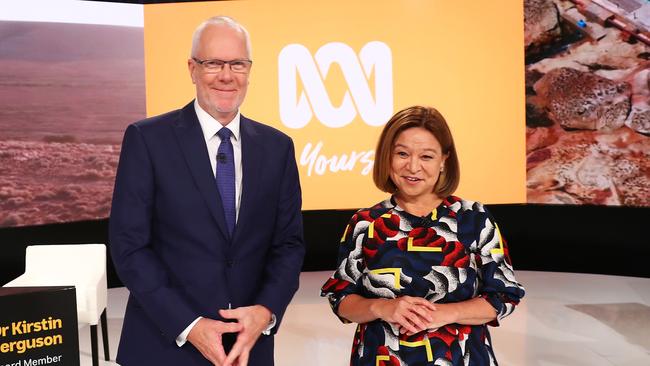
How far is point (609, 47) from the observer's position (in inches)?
291

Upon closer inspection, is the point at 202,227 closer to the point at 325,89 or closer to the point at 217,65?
the point at 217,65

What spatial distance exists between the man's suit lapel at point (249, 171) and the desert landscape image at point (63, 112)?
523 centimetres

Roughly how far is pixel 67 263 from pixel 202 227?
10.6ft

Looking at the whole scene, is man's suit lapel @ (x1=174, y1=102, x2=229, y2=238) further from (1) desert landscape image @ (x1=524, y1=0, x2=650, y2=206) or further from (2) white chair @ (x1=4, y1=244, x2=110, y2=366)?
(1) desert landscape image @ (x1=524, y1=0, x2=650, y2=206)

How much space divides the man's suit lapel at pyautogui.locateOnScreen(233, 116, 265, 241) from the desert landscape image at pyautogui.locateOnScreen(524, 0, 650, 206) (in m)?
6.15

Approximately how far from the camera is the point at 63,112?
6.94 m

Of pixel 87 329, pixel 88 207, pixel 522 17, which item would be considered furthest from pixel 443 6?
pixel 87 329

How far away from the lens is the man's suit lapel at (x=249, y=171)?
191 centimetres

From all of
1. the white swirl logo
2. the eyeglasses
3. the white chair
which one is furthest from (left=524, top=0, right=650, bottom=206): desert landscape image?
the eyeglasses

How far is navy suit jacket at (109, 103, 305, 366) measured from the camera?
185cm

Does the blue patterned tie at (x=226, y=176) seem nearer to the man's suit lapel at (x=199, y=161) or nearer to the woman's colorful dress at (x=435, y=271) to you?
the man's suit lapel at (x=199, y=161)

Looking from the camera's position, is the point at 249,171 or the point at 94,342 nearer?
the point at 249,171

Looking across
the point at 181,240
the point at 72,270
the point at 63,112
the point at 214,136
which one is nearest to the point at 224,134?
the point at 214,136

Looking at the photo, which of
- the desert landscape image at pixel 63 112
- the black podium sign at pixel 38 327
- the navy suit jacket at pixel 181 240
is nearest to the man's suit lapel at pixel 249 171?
the navy suit jacket at pixel 181 240
